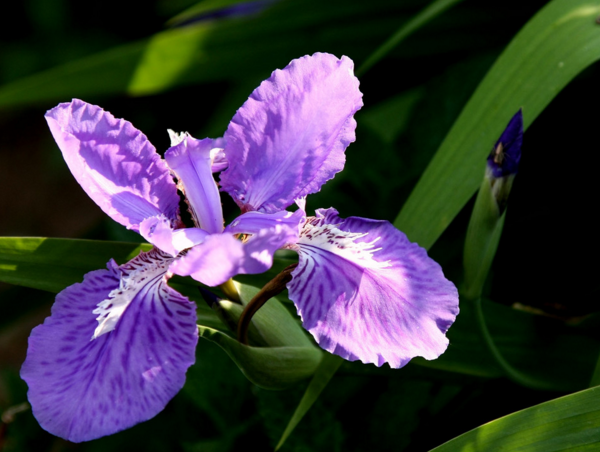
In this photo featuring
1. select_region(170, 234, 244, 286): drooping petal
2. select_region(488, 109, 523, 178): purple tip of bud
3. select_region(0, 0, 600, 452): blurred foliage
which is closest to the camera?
select_region(170, 234, 244, 286): drooping petal

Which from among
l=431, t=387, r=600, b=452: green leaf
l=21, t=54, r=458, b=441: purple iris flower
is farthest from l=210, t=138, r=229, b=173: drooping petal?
l=431, t=387, r=600, b=452: green leaf

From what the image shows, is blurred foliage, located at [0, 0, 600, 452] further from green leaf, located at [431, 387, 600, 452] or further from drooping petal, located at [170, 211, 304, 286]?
drooping petal, located at [170, 211, 304, 286]

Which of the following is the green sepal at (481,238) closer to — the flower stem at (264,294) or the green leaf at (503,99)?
the green leaf at (503,99)

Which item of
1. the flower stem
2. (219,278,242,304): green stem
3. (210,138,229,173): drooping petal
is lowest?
(219,278,242,304): green stem

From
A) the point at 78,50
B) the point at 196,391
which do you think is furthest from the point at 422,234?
the point at 78,50

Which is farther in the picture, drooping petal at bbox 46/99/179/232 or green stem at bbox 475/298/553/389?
green stem at bbox 475/298/553/389

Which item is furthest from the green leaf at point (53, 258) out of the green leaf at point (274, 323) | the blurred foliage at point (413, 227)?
the green leaf at point (274, 323)

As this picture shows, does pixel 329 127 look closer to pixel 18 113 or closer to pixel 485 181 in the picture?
pixel 485 181

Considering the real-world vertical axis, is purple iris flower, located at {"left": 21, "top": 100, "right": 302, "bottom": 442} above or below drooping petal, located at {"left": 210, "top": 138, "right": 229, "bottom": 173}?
below
